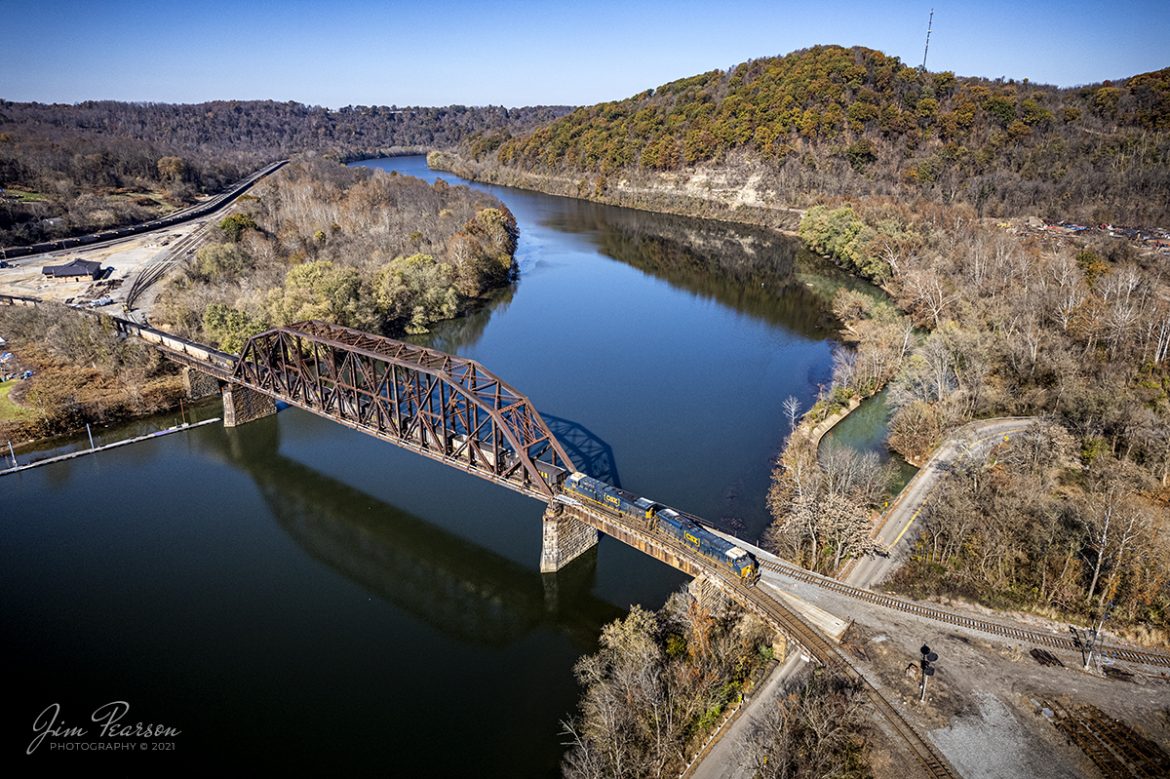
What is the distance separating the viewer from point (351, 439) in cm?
5784

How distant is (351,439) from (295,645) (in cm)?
2470

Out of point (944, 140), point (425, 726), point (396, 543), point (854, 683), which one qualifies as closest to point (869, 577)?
point (854, 683)

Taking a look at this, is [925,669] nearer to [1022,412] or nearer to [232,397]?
[1022,412]

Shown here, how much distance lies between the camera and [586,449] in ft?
177

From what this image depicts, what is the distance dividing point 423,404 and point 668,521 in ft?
59.9

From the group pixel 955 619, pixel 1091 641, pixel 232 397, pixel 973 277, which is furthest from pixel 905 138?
pixel 232 397

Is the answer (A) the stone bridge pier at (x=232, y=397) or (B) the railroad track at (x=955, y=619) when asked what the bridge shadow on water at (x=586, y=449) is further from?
(A) the stone bridge pier at (x=232, y=397)

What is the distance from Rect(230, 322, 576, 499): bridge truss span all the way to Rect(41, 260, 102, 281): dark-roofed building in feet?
167

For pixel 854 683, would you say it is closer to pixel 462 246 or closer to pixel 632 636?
pixel 632 636

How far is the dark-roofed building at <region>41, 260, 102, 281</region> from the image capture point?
3477 inches

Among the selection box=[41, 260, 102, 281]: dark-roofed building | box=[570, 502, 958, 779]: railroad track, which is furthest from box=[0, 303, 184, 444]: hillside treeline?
box=[570, 502, 958, 779]: railroad track

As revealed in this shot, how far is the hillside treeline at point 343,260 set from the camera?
241ft

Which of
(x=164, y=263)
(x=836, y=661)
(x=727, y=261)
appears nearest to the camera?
(x=836, y=661)

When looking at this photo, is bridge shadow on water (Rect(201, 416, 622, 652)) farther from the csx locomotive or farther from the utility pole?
the utility pole
